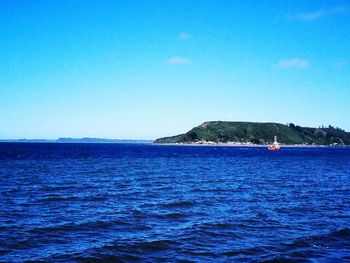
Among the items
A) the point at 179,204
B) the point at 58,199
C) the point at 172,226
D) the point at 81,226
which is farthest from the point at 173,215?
the point at 58,199

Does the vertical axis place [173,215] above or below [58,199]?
below

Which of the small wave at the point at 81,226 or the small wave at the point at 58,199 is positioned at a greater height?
the small wave at the point at 58,199

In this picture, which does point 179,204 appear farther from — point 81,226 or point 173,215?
point 81,226

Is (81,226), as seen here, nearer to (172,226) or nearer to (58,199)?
(172,226)

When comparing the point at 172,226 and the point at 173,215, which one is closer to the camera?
the point at 172,226

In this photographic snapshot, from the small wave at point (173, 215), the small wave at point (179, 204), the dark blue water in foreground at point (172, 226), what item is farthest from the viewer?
the small wave at point (179, 204)

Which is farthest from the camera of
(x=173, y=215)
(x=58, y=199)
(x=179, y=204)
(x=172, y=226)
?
(x=58, y=199)

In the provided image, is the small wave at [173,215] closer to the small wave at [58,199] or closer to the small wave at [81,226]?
the small wave at [81,226]

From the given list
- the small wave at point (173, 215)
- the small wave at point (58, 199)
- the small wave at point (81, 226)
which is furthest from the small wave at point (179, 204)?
the small wave at point (58, 199)

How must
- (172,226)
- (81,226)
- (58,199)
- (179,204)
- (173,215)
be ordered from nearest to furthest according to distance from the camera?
(81,226), (172,226), (173,215), (179,204), (58,199)

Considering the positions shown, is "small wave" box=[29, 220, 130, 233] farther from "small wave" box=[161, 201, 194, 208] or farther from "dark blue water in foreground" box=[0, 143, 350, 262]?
"small wave" box=[161, 201, 194, 208]

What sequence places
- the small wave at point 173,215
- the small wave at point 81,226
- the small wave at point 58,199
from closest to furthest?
the small wave at point 81,226, the small wave at point 173,215, the small wave at point 58,199

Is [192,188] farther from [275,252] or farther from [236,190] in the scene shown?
[275,252]

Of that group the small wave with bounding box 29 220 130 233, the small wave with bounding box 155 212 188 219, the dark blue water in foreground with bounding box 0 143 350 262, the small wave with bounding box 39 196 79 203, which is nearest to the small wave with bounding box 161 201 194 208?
the dark blue water in foreground with bounding box 0 143 350 262
